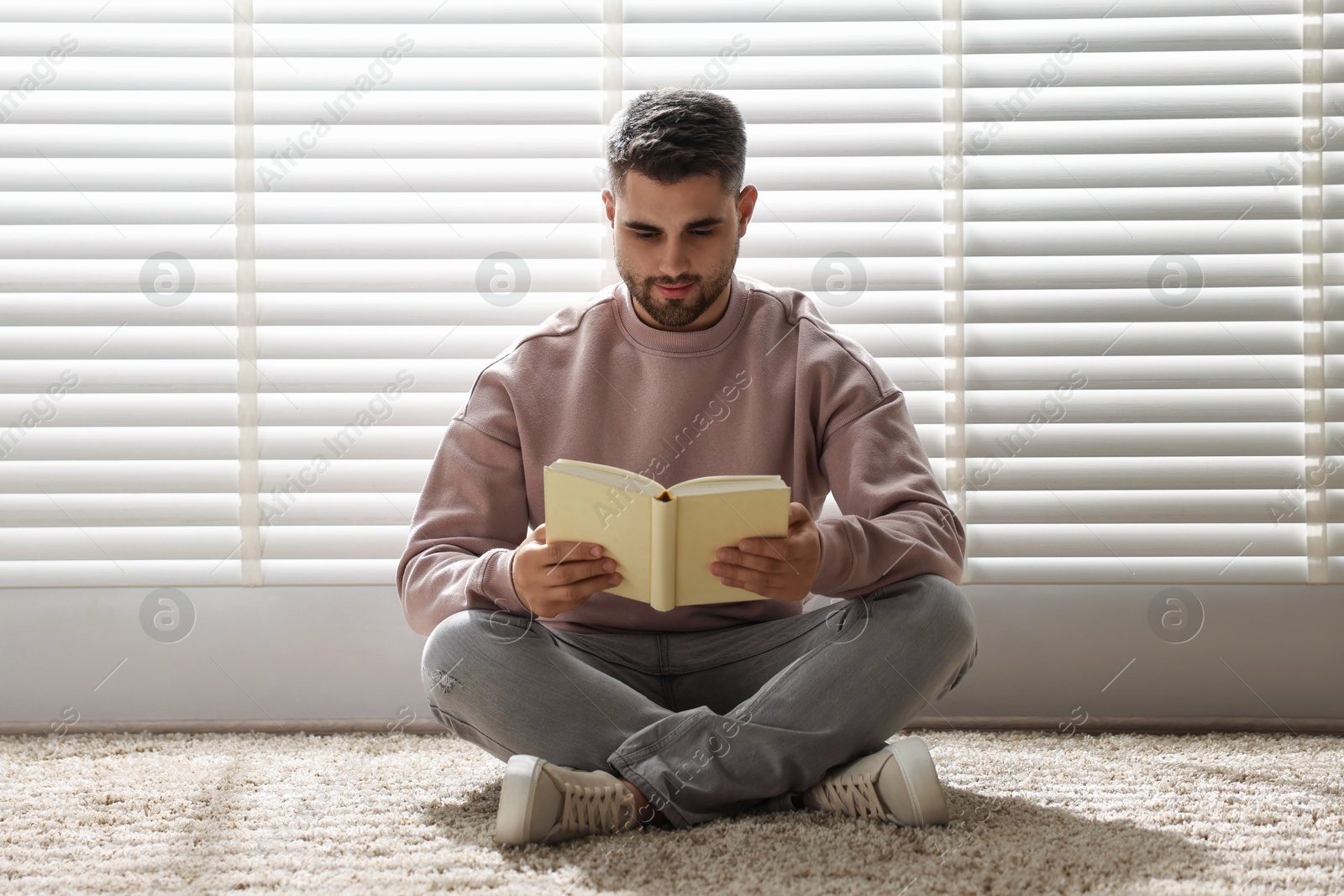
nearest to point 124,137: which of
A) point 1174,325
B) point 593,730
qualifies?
point 593,730

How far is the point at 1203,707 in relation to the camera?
1791 mm

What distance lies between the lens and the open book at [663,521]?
1.14m

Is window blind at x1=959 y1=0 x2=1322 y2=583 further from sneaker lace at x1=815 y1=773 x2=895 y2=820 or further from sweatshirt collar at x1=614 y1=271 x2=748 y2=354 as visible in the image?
sneaker lace at x1=815 y1=773 x2=895 y2=820

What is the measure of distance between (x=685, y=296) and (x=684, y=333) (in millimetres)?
76

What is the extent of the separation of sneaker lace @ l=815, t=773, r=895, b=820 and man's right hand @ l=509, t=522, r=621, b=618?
0.38 meters

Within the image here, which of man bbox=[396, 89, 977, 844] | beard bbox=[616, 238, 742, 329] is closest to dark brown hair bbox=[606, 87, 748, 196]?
man bbox=[396, 89, 977, 844]

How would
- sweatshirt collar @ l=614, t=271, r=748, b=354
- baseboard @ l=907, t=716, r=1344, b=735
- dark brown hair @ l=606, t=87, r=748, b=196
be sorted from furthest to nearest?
baseboard @ l=907, t=716, r=1344, b=735
sweatshirt collar @ l=614, t=271, r=748, b=354
dark brown hair @ l=606, t=87, r=748, b=196

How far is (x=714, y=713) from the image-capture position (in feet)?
4.29

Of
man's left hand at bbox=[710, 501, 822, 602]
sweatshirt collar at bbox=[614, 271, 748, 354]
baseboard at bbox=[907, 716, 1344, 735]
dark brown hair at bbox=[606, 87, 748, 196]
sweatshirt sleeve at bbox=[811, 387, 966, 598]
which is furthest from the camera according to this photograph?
baseboard at bbox=[907, 716, 1344, 735]

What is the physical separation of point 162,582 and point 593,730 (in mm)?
993

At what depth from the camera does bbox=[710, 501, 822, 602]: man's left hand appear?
119 centimetres

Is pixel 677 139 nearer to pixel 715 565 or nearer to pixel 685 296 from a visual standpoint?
pixel 685 296

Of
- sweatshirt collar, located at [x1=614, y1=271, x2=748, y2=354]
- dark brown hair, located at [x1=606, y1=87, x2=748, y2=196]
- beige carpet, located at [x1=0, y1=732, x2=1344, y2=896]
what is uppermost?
dark brown hair, located at [x1=606, y1=87, x2=748, y2=196]

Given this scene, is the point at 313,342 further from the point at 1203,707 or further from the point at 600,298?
the point at 1203,707
